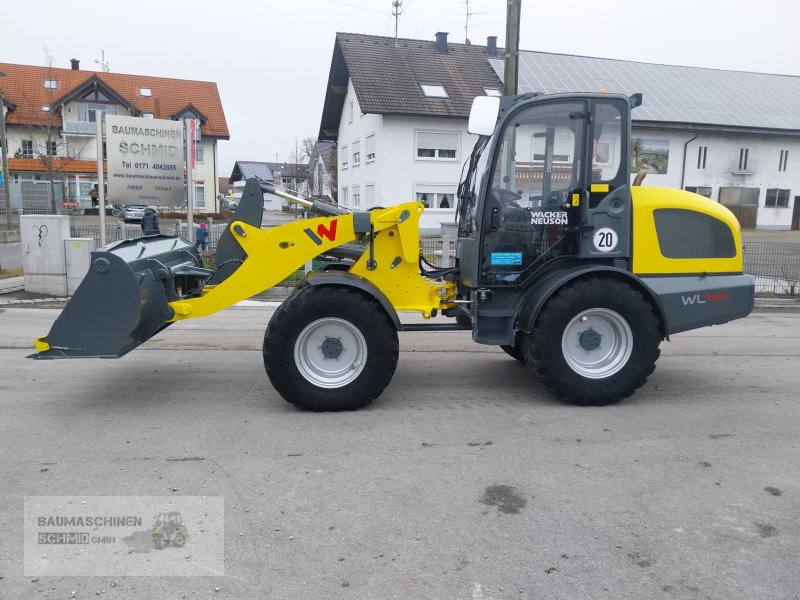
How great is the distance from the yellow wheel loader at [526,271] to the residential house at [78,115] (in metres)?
41.3

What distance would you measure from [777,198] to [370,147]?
70.5 ft

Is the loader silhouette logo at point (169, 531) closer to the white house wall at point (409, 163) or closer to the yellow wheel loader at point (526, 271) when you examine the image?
the yellow wheel loader at point (526, 271)

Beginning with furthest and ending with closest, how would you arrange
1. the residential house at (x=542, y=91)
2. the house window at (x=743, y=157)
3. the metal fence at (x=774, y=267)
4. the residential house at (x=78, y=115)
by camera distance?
1. the residential house at (x=78, y=115)
2. the house window at (x=743, y=157)
3. the residential house at (x=542, y=91)
4. the metal fence at (x=774, y=267)

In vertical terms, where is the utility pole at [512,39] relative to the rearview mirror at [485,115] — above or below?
above

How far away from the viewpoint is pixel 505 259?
18.6ft

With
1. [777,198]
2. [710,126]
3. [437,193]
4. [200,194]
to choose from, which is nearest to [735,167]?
[710,126]

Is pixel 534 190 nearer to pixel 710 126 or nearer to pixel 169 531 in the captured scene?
pixel 169 531

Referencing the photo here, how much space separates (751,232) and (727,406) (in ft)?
101

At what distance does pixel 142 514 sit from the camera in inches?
145

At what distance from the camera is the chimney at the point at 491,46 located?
32.0m

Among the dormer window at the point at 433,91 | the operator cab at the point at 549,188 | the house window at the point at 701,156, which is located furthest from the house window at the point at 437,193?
the operator cab at the point at 549,188

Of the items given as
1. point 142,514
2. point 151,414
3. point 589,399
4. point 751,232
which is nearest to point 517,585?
point 142,514

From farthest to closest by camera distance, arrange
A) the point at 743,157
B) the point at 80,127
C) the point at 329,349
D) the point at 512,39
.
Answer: the point at 80,127, the point at 743,157, the point at 512,39, the point at 329,349

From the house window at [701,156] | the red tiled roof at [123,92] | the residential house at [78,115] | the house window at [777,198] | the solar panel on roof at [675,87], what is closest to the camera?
the solar panel on roof at [675,87]
